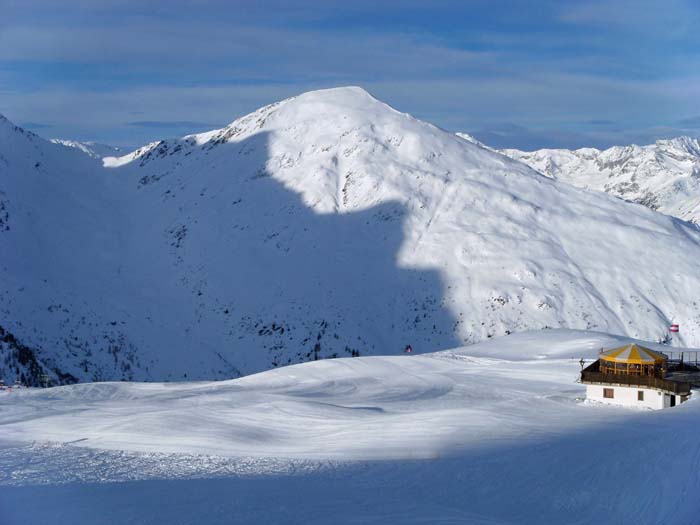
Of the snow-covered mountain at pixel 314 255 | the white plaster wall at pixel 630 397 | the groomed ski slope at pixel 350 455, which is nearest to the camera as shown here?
the groomed ski slope at pixel 350 455

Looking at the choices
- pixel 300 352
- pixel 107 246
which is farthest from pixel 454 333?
pixel 107 246

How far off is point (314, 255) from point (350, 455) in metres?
62.9

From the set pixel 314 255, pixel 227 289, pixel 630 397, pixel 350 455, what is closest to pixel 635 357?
pixel 630 397

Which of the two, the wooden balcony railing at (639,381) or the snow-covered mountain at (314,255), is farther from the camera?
Answer: the snow-covered mountain at (314,255)

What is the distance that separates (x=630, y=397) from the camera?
4216cm

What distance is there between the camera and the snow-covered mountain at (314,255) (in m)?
80.0

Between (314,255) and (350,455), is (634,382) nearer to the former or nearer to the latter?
(350,455)

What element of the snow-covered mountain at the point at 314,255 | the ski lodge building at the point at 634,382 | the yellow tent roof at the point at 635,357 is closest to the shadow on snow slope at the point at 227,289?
the snow-covered mountain at the point at 314,255

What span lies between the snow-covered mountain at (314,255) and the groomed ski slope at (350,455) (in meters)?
29.8

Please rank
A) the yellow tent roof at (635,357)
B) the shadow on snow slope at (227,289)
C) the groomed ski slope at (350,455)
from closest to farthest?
1. the groomed ski slope at (350,455)
2. the yellow tent roof at (635,357)
3. the shadow on snow slope at (227,289)

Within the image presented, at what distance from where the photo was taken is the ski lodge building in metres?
41.5

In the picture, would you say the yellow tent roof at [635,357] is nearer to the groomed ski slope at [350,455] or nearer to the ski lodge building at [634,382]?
the ski lodge building at [634,382]

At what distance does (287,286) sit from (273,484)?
62514 millimetres

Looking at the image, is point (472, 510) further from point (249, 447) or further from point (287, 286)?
point (287, 286)
